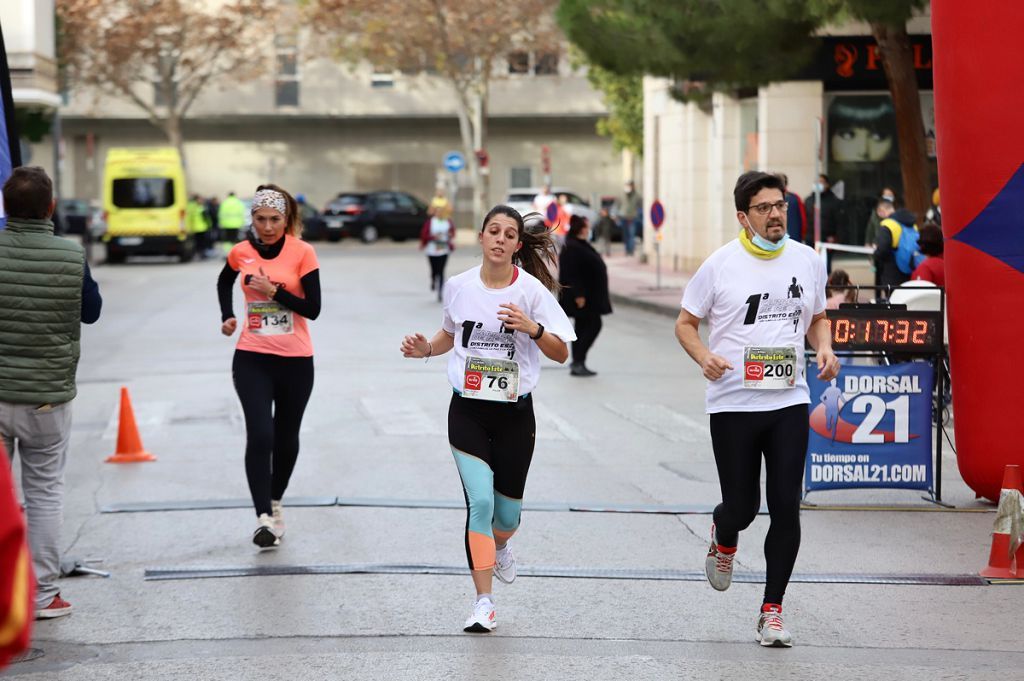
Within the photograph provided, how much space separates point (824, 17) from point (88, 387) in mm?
9455

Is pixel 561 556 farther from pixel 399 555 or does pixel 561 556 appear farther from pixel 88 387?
pixel 88 387

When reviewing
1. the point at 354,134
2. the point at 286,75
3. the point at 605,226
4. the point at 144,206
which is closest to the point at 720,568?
the point at 144,206

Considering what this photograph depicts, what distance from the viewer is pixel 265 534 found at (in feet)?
27.0

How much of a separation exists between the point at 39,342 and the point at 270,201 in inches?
69.3

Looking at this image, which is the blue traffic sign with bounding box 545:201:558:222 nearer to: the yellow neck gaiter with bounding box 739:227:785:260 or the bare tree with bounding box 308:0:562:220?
the bare tree with bounding box 308:0:562:220

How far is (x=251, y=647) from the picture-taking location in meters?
6.45

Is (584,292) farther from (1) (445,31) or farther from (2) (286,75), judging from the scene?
(2) (286,75)

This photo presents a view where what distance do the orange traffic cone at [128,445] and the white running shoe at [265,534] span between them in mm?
3375

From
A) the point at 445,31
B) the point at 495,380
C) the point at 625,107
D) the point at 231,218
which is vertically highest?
the point at 445,31

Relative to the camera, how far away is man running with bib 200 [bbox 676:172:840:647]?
6.46m

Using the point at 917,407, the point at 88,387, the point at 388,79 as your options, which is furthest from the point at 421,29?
the point at 917,407

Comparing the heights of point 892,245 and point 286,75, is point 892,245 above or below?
below

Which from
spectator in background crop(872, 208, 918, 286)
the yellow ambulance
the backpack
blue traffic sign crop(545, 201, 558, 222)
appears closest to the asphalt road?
the backpack

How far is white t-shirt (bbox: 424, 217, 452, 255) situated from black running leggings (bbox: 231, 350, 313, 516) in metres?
18.1
